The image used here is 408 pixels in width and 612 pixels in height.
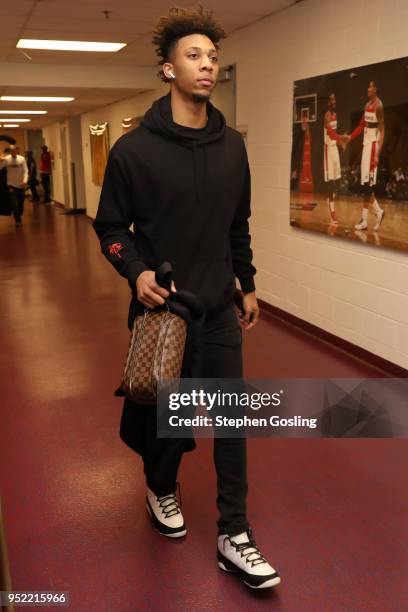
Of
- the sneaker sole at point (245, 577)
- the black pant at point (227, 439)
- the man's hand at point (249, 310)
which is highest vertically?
the man's hand at point (249, 310)

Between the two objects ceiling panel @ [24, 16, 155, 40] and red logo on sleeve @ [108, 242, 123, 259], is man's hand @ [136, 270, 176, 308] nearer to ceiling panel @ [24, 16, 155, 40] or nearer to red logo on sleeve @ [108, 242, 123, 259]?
red logo on sleeve @ [108, 242, 123, 259]

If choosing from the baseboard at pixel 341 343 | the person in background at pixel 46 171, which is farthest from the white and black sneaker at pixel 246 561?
the person in background at pixel 46 171

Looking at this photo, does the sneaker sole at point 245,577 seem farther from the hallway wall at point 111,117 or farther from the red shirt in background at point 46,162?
the red shirt in background at point 46,162

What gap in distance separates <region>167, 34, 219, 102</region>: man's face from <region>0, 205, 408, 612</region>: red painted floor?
1.49m

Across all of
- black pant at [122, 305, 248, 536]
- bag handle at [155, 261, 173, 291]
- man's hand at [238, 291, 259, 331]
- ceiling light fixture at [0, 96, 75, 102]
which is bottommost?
Result: black pant at [122, 305, 248, 536]

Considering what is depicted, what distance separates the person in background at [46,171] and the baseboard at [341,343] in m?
13.3

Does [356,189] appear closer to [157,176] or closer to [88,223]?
[157,176]

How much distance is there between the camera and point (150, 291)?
5.46 feet

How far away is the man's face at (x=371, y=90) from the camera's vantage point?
3537 mm

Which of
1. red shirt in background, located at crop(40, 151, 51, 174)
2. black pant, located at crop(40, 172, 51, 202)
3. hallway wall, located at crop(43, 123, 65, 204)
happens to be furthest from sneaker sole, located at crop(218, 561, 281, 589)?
black pant, located at crop(40, 172, 51, 202)

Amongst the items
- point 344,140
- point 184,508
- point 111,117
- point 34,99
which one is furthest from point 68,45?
point 184,508

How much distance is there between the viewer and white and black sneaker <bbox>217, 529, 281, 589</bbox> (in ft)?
5.93

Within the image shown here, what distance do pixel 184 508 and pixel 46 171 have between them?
1637cm

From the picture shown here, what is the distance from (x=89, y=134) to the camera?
488 inches
